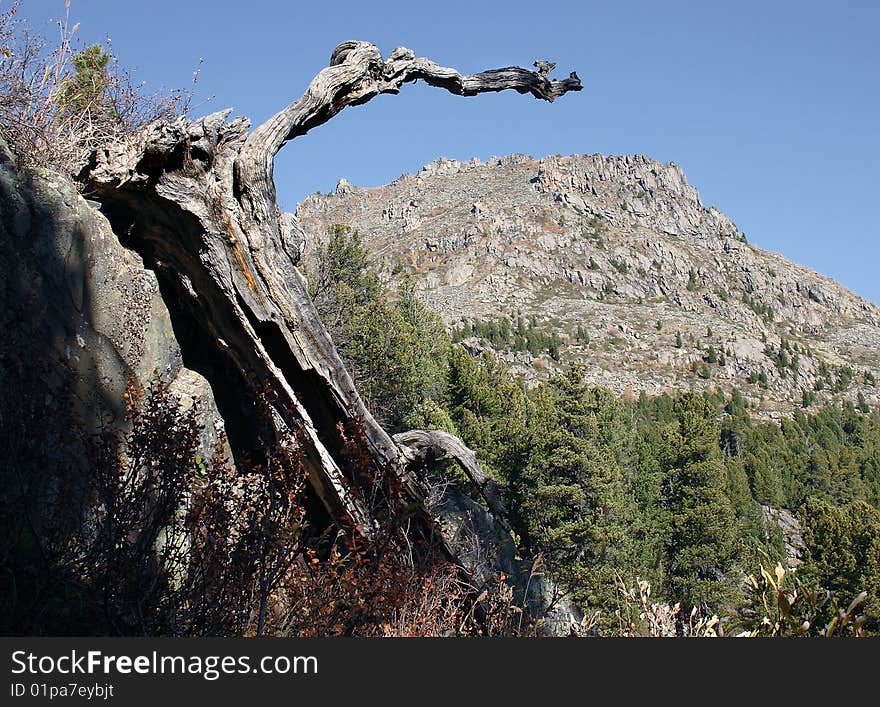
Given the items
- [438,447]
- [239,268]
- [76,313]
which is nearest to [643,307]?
[438,447]

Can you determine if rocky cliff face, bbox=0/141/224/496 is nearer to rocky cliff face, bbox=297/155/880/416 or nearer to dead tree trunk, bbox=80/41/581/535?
dead tree trunk, bbox=80/41/581/535

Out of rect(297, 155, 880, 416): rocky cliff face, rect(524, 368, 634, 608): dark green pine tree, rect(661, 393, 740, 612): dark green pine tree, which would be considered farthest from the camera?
rect(297, 155, 880, 416): rocky cliff face

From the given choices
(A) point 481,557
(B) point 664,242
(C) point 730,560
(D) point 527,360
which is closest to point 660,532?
(C) point 730,560

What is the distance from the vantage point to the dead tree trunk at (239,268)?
6012mm

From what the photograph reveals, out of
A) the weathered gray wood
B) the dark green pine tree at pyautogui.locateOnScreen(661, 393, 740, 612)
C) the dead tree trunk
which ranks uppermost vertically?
the dark green pine tree at pyautogui.locateOnScreen(661, 393, 740, 612)

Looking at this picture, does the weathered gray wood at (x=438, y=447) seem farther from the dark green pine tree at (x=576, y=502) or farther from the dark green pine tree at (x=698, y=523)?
the dark green pine tree at (x=698, y=523)

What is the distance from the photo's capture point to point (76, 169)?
6.24 m

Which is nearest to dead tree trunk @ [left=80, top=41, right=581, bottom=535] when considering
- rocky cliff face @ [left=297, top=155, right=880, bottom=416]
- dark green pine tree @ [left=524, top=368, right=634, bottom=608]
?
dark green pine tree @ [left=524, top=368, right=634, bottom=608]

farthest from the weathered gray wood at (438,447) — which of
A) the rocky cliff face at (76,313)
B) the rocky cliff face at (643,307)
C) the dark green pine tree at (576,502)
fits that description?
the rocky cliff face at (643,307)

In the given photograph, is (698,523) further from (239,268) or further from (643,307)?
(643,307)

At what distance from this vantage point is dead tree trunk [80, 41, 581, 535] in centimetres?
601

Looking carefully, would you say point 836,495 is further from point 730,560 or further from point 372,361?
point 372,361

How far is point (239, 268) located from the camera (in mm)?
6094

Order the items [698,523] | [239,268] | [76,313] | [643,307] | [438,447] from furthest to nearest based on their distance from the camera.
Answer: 1. [643,307]
2. [698,523]
3. [438,447]
4. [239,268]
5. [76,313]
